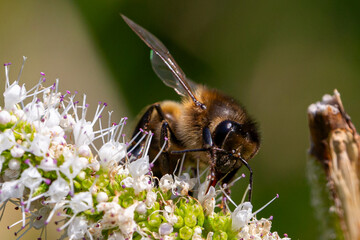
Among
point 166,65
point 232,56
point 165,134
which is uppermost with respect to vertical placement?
point 166,65

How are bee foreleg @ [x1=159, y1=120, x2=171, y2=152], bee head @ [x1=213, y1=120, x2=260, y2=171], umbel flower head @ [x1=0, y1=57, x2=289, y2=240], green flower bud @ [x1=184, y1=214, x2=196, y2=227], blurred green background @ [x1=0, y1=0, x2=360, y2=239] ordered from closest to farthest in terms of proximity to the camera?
Result: 1. umbel flower head @ [x1=0, y1=57, x2=289, y2=240]
2. green flower bud @ [x1=184, y1=214, x2=196, y2=227]
3. bee head @ [x1=213, y1=120, x2=260, y2=171]
4. bee foreleg @ [x1=159, y1=120, x2=171, y2=152]
5. blurred green background @ [x1=0, y1=0, x2=360, y2=239]

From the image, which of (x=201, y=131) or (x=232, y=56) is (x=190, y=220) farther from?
(x=232, y=56)

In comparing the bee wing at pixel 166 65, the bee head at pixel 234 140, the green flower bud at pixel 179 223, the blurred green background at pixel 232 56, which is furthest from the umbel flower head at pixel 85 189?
the blurred green background at pixel 232 56

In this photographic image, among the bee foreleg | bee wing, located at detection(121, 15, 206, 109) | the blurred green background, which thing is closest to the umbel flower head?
the bee foreleg

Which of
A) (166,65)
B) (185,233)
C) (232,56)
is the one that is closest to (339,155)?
(185,233)

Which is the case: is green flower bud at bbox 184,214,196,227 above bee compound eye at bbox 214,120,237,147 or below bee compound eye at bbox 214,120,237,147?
below

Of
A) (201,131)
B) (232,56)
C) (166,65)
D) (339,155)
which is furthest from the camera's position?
(232,56)

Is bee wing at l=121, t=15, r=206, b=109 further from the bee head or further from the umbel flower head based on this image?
the umbel flower head
